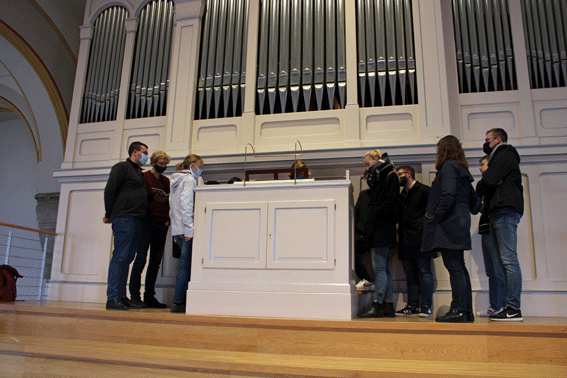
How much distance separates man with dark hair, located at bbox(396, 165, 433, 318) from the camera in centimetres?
374

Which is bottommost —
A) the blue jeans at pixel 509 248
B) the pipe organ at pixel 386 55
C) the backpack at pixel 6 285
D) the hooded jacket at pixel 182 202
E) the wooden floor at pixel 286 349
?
the wooden floor at pixel 286 349

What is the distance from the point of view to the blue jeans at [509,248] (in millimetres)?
3096

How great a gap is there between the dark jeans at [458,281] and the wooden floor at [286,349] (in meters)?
0.23

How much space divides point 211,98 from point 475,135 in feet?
9.45

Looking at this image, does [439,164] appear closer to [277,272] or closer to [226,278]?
[277,272]

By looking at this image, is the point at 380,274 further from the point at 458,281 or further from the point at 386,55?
the point at 386,55

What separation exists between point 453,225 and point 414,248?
0.73 metres

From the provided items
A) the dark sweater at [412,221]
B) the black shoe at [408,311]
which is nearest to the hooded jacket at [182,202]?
the dark sweater at [412,221]

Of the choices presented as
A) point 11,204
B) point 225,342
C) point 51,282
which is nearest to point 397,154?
point 225,342

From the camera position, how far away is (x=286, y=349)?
2902 millimetres

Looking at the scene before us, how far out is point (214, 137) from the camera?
5125mm

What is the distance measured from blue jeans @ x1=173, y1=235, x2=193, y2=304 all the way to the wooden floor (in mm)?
381

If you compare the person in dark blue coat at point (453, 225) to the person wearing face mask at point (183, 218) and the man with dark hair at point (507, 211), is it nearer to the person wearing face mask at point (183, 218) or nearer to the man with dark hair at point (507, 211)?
the man with dark hair at point (507, 211)

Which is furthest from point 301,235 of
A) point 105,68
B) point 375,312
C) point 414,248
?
point 105,68
